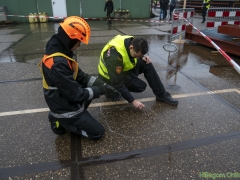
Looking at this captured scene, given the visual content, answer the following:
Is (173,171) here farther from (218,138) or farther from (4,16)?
(4,16)

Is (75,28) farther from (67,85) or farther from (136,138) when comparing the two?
(136,138)

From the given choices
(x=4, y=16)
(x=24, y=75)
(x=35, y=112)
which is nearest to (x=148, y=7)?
(x=4, y=16)

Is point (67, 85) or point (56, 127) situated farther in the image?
point (56, 127)

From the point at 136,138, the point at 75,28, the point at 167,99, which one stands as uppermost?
the point at 75,28

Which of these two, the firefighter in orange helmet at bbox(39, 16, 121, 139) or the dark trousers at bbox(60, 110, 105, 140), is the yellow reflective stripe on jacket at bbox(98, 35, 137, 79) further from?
the dark trousers at bbox(60, 110, 105, 140)

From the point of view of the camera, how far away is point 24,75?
4.32m

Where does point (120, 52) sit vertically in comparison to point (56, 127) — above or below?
above

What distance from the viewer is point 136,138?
2477mm

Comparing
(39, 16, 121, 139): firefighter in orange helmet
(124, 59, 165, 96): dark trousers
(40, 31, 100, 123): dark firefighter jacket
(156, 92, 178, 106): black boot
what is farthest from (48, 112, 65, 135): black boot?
(156, 92, 178, 106): black boot

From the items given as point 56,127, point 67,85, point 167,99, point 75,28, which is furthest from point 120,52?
point 56,127

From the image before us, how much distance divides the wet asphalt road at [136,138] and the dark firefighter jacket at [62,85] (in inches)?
16.3

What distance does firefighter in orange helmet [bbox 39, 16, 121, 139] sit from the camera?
6.72 ft

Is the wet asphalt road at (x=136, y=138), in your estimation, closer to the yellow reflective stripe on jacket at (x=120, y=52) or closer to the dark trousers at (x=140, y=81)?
the dark trousers at (x=140, y=81)

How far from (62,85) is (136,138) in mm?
1086
